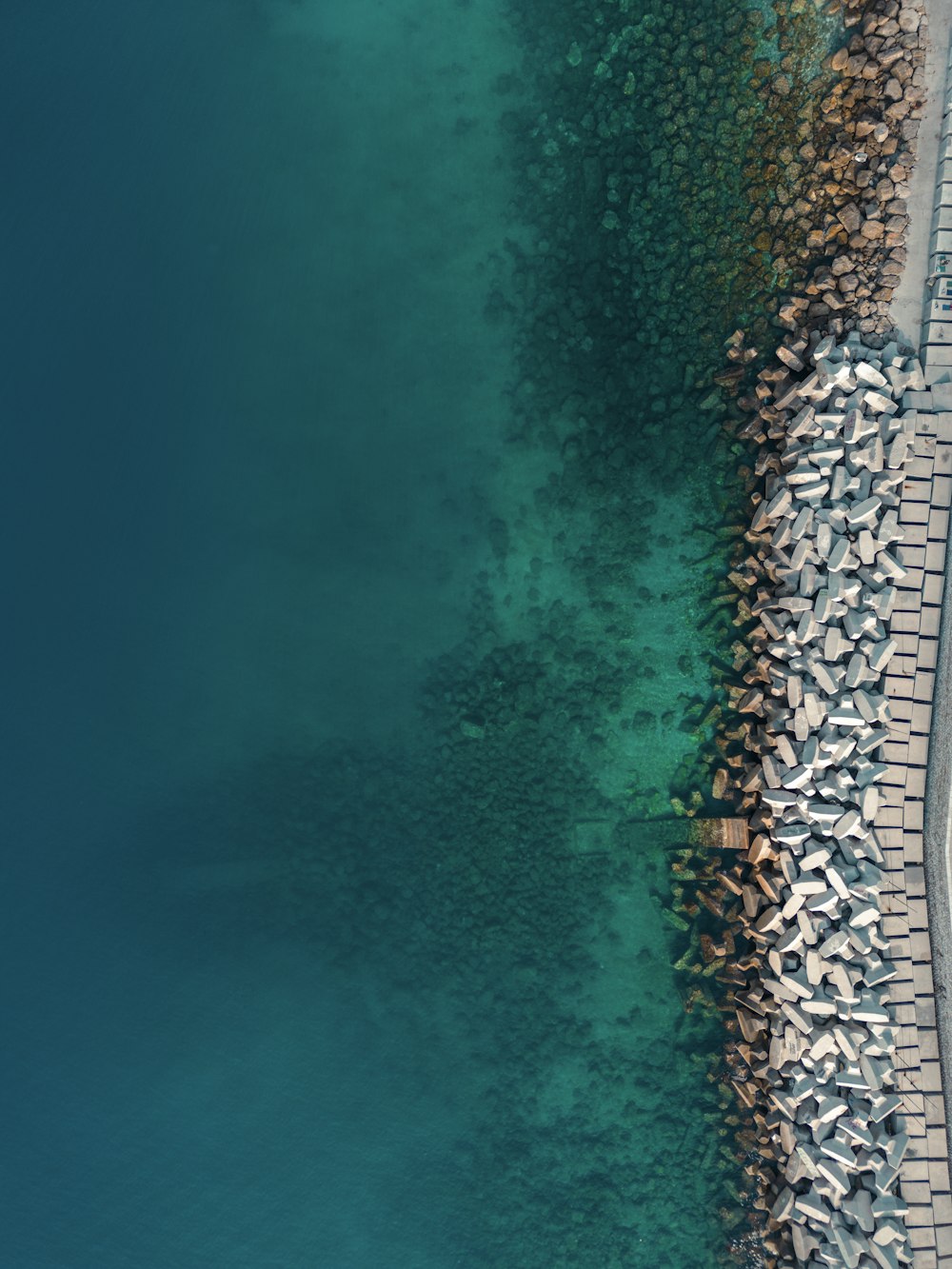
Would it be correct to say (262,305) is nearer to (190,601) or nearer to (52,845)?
(190,601)

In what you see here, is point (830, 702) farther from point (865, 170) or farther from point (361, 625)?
point (865, 170)

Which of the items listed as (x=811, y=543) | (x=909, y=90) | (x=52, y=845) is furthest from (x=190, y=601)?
(x=909, y=90)

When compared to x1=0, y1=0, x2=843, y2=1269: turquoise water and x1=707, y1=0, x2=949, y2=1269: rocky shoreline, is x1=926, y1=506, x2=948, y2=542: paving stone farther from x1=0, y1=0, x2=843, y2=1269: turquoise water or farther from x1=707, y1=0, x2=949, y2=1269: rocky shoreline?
x1=0, y1=0, x2=843, y2=1269: turquoise water

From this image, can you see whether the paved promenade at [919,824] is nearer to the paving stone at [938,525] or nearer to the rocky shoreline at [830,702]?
the paving stone at [938,525]

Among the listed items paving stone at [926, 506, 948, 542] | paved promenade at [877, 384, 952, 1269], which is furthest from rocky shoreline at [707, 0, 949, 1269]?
paving stone at [926, 506, 948, 542]

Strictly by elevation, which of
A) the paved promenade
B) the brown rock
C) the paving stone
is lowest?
the paved promenade

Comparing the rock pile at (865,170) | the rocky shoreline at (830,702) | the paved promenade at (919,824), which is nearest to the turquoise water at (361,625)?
the rocky shoreline at (830,702)

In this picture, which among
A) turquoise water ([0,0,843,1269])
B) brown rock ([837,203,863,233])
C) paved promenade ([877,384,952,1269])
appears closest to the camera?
paved promenade ([877,384,952,1269])
